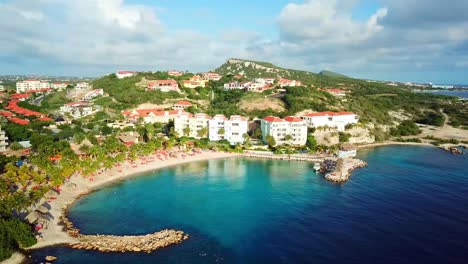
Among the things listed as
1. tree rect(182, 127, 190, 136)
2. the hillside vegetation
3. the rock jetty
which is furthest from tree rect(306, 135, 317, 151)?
the rock jetty

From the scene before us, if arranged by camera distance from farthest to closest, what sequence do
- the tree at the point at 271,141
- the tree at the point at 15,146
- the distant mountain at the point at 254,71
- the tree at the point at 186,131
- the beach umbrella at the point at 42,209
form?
the distant mountain at the point at 254,71, the tree at the point at 186,131, the tree at the point at 271,141, the tree at the point at 15,146, the beach umbrella at the point at 42,209

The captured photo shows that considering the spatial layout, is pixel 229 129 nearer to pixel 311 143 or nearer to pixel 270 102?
pixel 311 143

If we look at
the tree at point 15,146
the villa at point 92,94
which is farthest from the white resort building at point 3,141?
the villa at point 92,94

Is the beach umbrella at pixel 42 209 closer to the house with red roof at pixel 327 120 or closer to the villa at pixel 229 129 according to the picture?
the villa at pixel 229 129

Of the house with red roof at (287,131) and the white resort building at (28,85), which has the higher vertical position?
the white resort building at (28,85)

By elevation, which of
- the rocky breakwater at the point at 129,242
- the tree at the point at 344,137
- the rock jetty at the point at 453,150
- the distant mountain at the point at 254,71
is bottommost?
the rocky breakwater at the point at 129,242

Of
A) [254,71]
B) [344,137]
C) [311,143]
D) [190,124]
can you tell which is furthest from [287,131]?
[254,71]
